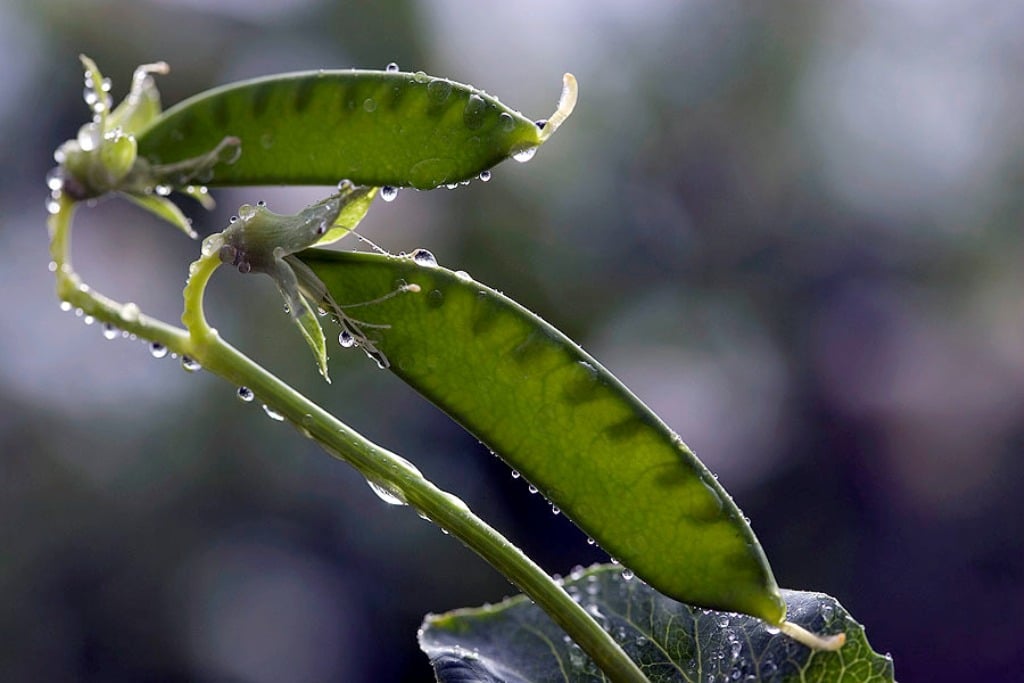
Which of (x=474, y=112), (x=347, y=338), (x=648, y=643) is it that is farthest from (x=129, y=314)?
(x=648, y=643)

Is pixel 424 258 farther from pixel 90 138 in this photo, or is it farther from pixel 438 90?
pixel 90 138

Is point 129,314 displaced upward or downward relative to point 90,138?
downward

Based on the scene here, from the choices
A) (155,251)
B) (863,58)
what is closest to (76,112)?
(155,251)

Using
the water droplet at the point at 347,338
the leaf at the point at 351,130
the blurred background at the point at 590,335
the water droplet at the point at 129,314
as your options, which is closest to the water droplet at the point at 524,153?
the leaf at the point at 351,130

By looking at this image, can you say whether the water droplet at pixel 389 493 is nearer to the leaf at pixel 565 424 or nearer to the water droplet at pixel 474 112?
the leaf at pixel 565 424

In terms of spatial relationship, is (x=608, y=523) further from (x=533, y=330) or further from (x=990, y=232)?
(x=990, y=232)
